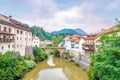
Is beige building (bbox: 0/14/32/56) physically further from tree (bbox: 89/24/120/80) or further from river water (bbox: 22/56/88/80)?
tree (bbox: 89/24/120/80)

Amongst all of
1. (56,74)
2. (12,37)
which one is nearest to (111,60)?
(56,74)

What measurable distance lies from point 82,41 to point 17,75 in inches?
1222

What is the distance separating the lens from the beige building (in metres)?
25.7

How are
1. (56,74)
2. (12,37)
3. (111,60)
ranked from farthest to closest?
(12,37)
(56,74)
(111,60)

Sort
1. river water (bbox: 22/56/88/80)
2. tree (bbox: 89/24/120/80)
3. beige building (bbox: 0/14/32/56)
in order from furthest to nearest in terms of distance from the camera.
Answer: beige building (bbox: 0/14/32/56) < river water (bbox: 22/56/88/80) < tree (bbox: 89/24/120/80)

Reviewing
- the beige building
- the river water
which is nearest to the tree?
the river water

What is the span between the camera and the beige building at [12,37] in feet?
84.3

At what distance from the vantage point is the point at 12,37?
2988cm

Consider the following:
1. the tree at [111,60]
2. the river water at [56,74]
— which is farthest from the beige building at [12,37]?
the tree at [111,60]

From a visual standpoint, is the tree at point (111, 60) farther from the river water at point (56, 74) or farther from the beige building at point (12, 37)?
the beige building at point (12, 37)

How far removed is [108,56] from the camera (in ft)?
31.4

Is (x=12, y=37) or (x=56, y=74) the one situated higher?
(x=12, y=37)

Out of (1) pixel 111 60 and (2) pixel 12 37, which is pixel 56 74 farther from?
(1) pixel 111 60

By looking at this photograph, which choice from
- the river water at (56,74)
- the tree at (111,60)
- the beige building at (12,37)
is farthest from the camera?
the beige building at (12,37)
